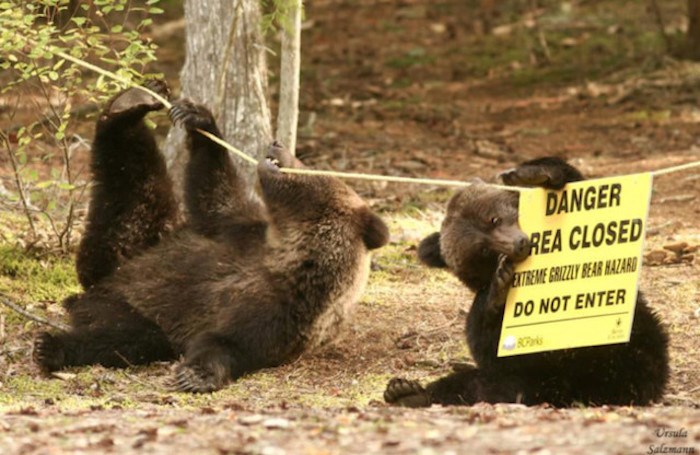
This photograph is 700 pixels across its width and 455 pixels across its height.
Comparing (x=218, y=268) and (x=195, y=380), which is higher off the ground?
(x=218, y=268)

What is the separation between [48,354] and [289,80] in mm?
2969

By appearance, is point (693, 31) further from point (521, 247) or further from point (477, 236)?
point (521, 247)

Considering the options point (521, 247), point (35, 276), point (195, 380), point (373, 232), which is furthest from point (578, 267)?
point (35, 276)

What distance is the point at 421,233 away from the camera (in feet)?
34.5

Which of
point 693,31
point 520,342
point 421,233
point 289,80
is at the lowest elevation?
point 520,342

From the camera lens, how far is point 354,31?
826 inches

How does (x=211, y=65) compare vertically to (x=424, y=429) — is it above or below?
above

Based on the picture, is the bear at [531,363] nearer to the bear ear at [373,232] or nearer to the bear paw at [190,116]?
the bear ear at [373,232]

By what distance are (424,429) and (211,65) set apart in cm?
499

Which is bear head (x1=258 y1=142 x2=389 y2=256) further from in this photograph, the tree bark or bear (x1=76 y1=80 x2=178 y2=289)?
the tree bark

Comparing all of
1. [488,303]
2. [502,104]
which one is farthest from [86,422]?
[502,104]

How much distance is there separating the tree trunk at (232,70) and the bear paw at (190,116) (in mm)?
1151

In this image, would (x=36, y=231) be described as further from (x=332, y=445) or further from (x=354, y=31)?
(x=354, y=31)

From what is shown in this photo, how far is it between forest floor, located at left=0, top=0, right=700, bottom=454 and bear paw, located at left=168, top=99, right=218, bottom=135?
165cm
